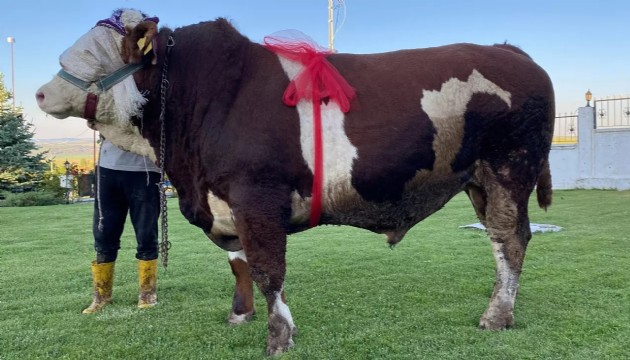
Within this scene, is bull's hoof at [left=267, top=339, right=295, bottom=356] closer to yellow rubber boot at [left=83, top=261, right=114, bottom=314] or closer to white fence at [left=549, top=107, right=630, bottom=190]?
yellow rubber boot at [left=83, top=261, right=114, bottom=314]

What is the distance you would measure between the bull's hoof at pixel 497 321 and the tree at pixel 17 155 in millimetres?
21418

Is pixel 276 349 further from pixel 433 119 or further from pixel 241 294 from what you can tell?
pixel 433 119

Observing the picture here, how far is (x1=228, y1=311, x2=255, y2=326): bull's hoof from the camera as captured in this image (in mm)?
3499

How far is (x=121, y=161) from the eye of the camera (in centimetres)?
394

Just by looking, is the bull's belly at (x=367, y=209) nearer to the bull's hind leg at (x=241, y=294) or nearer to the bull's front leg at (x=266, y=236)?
the bull's front leg at (x=266, y=236)

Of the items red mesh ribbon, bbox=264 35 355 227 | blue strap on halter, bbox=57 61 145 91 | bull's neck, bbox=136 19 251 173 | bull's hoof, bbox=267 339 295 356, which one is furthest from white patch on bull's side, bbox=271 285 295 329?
blue strap on halter, bbox=57 61 145 91

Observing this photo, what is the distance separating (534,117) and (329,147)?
1275 millimetres

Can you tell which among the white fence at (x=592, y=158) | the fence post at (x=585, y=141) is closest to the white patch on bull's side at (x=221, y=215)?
the white fence at (x=592, y=158)

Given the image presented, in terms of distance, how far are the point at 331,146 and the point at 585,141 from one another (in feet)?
55.8

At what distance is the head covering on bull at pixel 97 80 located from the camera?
281 centimetres

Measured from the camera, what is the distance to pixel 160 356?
291 cm

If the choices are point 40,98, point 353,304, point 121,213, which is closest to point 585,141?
point 353,304

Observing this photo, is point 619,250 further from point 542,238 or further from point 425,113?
point 425,113

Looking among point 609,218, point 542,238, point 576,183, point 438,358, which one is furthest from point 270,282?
point 576,183
